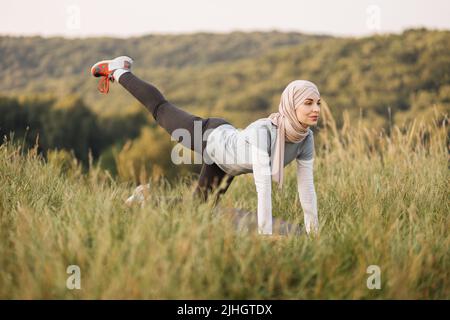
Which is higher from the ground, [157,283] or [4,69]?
[4,69]

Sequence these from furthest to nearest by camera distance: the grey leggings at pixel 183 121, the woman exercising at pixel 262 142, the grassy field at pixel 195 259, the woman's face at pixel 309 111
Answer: the grey leggings at pixel 183 121, the woman's face at pixel 309 111, the woman exercising at pixel 262 142, the grassy field at pixel 195 259

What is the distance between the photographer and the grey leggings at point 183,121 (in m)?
3.62

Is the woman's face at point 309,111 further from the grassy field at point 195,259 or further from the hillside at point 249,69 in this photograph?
the hillside at point 249,69

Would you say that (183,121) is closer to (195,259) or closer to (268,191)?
(268,191)

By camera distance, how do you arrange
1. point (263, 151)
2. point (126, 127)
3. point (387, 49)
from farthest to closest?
point (387, 49) < point (126, 127) < point (263, 151)

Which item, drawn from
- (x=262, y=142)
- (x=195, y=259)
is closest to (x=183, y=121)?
(x=262, y=142)

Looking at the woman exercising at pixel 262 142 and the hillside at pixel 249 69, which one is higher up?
the hillside at pixel 249 69

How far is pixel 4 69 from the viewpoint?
114 ft

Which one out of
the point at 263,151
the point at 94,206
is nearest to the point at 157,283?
the point at 94,206

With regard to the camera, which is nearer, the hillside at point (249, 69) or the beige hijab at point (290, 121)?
the beige hijab at point (290, 121)

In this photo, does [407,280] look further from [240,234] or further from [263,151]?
[263,151]

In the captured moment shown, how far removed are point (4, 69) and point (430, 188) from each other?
116 ft

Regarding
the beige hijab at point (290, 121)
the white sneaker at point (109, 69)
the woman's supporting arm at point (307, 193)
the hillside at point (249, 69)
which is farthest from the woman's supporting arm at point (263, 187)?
the hillside at point (249, 69)

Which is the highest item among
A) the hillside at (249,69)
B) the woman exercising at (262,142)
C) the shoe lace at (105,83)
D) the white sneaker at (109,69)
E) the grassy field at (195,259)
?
the hillside at (249,69)
